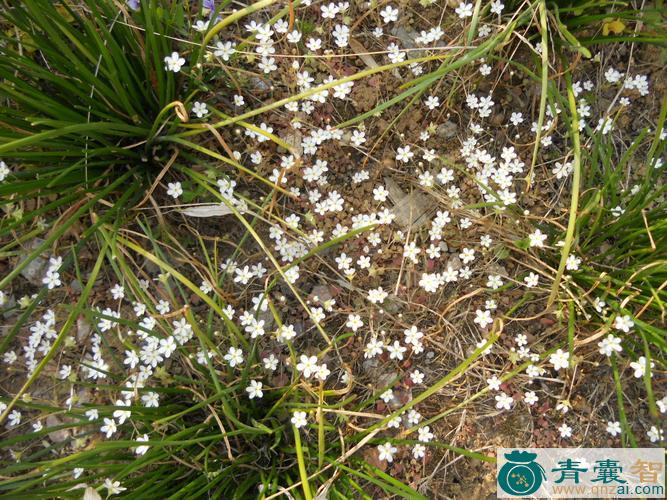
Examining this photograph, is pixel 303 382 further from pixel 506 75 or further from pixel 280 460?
pixel 506 75

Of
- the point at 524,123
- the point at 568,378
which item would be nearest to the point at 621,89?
the point at 524,123

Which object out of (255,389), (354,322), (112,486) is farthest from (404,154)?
(112,486)

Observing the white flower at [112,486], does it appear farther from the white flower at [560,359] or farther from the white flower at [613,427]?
the white flower at [613,427]

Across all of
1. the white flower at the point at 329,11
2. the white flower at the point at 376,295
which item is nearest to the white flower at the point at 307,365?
the white flower at the point at 376,295

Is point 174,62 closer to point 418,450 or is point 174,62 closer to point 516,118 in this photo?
point 516,118

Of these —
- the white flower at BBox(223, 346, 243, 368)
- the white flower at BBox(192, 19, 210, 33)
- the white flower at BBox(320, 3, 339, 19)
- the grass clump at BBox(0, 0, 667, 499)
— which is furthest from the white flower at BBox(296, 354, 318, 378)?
the white flower at BBox(320, 3, 339, 19)
